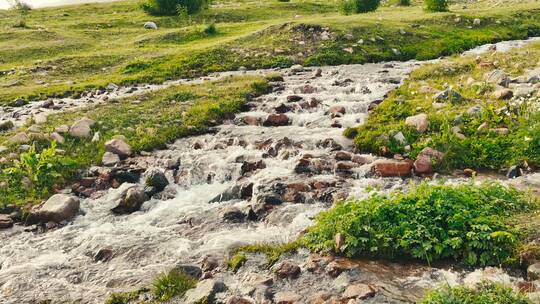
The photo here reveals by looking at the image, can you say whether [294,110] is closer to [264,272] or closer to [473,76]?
[473,76]

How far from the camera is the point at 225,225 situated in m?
10.3

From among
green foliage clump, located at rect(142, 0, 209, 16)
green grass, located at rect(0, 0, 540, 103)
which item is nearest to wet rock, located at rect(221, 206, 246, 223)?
green grass, located at rect(0, 0, 540, 103)

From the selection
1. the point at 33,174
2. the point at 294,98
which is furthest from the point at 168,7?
the point at 33,174

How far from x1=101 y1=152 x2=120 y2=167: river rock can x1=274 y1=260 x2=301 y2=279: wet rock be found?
8.38 meters

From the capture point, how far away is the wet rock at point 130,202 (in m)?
11.7

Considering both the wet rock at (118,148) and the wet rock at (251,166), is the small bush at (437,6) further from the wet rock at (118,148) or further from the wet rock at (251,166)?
the wet rock at (118,148)

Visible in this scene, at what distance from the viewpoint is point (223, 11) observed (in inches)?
2409

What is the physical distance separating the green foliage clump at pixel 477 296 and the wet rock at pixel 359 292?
2.84ft

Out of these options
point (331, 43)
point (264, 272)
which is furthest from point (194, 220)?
point (331, 43)

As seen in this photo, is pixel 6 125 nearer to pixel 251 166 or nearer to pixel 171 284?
pixel 251 166

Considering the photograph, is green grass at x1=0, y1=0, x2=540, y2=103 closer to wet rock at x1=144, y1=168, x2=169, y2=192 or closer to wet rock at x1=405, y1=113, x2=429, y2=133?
wet rock at x1=144, y1=168, x2=169, y2=192

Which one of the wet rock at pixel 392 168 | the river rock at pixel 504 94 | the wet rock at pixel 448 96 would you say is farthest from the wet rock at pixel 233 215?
the river rock at pixel 504 94

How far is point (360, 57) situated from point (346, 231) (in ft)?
71.1

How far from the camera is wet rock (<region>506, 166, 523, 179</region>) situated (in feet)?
36.8
